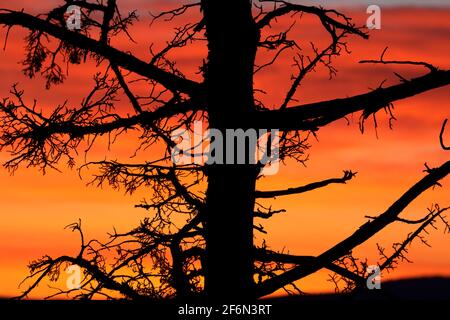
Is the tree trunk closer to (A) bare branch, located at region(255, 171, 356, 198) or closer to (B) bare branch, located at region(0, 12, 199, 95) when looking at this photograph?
(B) bare branch, located at region(0, 12, 199, 95)

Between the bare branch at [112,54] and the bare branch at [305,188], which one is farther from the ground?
the bare branch at [112,54]

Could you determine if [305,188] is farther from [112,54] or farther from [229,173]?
[112,54]

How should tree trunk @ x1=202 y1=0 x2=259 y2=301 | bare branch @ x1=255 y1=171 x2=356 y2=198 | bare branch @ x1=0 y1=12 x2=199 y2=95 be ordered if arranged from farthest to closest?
bare branch @ x1=255 y1=171 x2=356 y2=198, bare branch @ x1=0 y1=12 x2=199 y2=95, tree trunk @ x1=202 y1=0 x2=259 y2=301

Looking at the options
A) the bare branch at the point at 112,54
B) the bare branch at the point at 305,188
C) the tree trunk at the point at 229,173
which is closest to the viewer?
the tree trunk at the point at 229,173

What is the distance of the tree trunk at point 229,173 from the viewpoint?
28.8ft

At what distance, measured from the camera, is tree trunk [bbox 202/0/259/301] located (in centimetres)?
877

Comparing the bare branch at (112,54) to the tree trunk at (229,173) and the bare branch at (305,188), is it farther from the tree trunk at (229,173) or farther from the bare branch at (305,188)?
the bare branch at (305,188)

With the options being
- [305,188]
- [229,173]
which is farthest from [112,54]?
[305,188]

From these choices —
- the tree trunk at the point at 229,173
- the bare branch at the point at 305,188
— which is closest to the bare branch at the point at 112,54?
the tree trunk at the point at 229,173

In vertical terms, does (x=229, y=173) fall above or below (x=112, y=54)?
below

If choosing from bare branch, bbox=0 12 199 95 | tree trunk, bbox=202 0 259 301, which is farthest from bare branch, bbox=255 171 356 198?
bare branch, bbox=0 12 199 95

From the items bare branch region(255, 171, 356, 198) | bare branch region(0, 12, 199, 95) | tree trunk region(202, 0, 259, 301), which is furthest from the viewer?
bare branch region(255, 171, 356, 198)

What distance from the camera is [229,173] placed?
8.91 metres
